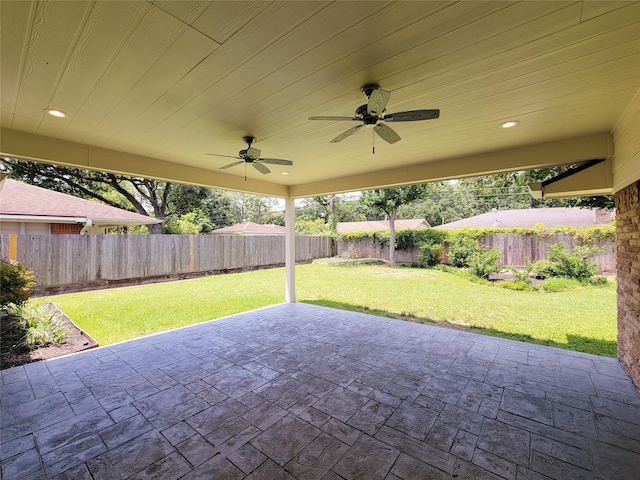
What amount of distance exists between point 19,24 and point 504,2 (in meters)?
2.40

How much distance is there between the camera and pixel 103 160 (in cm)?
366

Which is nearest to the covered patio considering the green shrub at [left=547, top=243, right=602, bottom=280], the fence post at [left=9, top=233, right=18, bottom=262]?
the fence post at [left=9, top=233, right=18, bottom=262]

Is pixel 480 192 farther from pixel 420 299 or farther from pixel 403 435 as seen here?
pixel 403 435

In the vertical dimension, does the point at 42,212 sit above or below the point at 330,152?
below

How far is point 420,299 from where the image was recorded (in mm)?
6836

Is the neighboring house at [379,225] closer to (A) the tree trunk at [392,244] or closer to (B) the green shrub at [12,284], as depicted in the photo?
(A) the tree trunk at [392,244]

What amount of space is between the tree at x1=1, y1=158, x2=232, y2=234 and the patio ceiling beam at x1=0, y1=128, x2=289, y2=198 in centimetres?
547

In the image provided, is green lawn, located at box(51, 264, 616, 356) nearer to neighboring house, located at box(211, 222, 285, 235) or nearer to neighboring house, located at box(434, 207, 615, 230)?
neighboring house, located at box(434, 207, 615, 230)

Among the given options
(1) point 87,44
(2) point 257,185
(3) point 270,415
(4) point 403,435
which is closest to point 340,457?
(4) point 403,435

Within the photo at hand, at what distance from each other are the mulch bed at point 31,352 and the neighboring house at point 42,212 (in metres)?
3.49

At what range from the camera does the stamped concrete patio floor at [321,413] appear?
6.06 ft

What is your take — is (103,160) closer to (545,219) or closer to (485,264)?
(485,264)

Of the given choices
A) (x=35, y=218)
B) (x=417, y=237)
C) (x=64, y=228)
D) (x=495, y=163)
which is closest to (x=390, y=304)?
(x=495, y=163)

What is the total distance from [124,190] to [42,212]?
6.34 m
